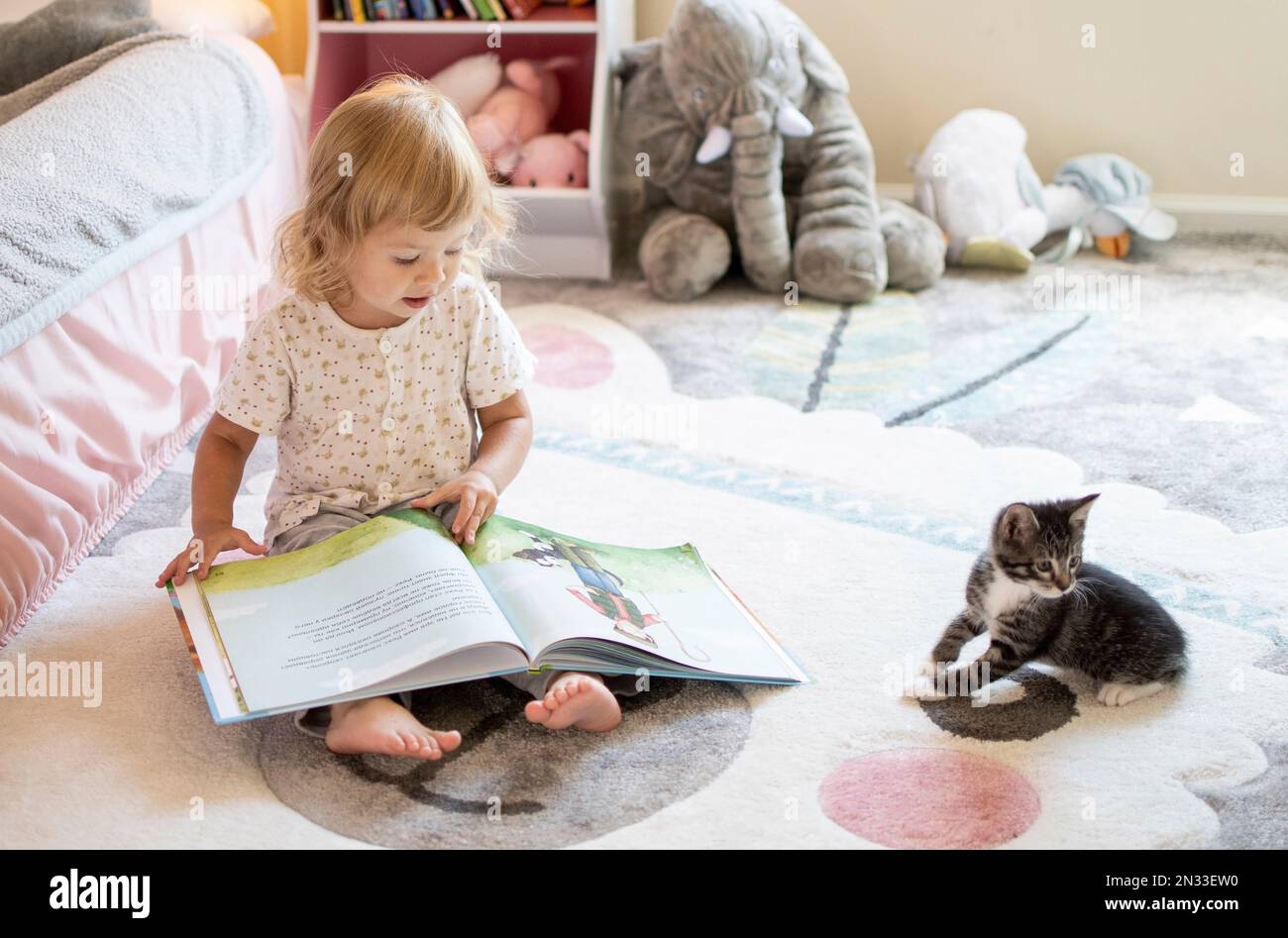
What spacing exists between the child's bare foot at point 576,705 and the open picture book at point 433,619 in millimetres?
19

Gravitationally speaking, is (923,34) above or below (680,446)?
above

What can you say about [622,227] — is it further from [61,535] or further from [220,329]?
[61,535]

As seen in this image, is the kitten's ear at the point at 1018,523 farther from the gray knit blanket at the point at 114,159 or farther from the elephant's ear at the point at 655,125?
the elephant's ear at the point at 655,125

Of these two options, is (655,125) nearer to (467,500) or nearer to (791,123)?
(791,123)

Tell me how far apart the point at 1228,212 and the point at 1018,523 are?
66.8 inches

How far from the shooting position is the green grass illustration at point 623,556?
124 cm

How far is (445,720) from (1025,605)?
523mm

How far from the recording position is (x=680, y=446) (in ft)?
5.71
